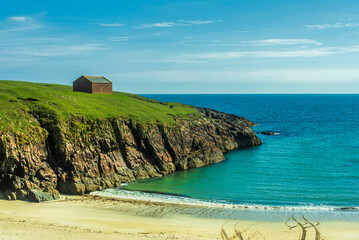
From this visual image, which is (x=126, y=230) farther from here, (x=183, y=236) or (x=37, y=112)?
(x=37, y=112)

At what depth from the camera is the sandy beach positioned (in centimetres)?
2703

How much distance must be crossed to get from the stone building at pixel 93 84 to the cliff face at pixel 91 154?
20354 millimetres

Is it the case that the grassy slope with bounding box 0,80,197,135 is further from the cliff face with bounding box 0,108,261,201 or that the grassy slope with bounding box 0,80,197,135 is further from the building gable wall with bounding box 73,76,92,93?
the building gable wall with bounding box 73,76,92,93

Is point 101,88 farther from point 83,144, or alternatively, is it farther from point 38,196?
point 38,196

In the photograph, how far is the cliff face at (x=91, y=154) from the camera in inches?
1451

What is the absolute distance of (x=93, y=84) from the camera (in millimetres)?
A: 69188

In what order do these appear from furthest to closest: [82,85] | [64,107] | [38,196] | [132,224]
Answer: [82,85], [64,107], [38,196], [132,224]

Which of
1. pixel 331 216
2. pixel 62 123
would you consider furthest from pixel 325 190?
pixel 62 123

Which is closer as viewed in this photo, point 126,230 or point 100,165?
point 126,230

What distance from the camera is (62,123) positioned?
43.3m

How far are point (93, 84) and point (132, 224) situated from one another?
44469 mm

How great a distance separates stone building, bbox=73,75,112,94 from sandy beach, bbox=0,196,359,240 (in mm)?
37551

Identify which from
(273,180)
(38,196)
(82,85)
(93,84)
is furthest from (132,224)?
(82,85)

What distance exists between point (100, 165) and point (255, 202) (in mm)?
20160
